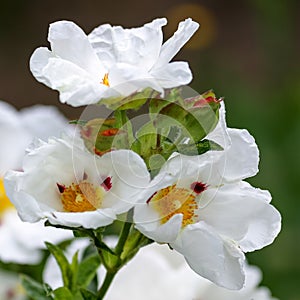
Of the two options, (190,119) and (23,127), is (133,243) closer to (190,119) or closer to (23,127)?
(190,119)

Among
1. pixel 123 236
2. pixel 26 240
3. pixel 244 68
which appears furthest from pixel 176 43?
pixel 244 68

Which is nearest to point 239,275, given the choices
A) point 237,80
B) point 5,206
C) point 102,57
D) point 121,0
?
point 102,57

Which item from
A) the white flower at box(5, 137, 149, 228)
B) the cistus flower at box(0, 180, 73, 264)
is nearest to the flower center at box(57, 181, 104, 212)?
the white flower at box(5, 137, 149, 228)

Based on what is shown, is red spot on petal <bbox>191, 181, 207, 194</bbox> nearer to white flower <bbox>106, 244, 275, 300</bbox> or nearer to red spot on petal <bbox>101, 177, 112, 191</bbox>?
red spot on petal <bbox>101, 177, 112, 191</bbox>

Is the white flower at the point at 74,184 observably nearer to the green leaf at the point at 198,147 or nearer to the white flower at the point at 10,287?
the green leaf at the point at 198,147

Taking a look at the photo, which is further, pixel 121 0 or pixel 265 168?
pixel 121 0

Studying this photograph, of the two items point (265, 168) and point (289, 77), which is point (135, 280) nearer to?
point (265, 168)
